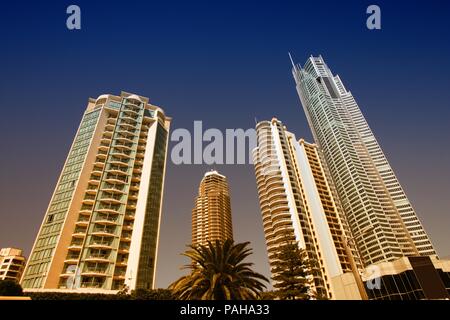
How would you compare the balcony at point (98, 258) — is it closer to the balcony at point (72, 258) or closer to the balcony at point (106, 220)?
the balcony at point (72, 258)

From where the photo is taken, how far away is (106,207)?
68.7 metres

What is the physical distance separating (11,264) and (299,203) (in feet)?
456

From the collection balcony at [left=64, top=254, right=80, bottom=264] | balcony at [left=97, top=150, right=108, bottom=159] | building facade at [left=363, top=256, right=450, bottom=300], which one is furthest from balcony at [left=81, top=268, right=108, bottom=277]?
building facade at [left=363, top=256, right=450, bottom=300]

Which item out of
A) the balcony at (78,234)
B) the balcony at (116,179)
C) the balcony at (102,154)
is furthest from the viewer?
the balcony at (102,154)

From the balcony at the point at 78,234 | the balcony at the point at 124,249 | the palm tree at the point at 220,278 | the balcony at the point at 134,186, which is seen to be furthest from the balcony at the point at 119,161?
the palm tree at the point at 220,278

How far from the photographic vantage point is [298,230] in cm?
9225

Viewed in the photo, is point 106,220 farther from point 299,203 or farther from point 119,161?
point 299,203

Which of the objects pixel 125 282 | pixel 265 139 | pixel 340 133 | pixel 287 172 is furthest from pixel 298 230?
pixel 340 133

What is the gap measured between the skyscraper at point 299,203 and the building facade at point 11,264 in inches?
4846

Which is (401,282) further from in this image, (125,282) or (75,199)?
(75,199)

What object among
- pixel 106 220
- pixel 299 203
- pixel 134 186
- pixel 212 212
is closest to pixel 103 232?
pixel 106 220

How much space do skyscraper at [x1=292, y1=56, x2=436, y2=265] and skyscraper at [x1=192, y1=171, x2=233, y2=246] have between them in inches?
2707

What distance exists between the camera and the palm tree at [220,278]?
26625mm
